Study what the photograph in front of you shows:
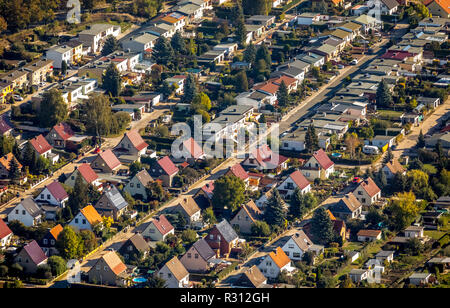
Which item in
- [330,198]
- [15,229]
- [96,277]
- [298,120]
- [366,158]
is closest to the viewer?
[96,277]

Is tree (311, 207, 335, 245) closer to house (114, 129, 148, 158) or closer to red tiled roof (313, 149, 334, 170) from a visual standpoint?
red tiled roof (313, 149, 334, 170)

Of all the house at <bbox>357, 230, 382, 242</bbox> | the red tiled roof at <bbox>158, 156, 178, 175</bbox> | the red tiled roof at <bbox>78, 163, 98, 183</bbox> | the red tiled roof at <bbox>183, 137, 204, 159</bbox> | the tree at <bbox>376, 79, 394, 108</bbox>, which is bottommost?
the tree at <bbox>376, 79, 394, 108</bbox>

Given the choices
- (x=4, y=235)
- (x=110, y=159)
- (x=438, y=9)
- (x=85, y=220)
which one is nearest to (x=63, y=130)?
(x=110, y=159)

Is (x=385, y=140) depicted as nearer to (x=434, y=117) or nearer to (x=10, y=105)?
(x=434, y=117)

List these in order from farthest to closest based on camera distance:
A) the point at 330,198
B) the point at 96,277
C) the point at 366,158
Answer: the point at 366,158, the point at 330,198, the point at 96,277

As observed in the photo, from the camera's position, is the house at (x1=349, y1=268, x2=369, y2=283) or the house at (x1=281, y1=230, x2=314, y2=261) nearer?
the house at (x1=349, y1=268, x2=369, y2=283)

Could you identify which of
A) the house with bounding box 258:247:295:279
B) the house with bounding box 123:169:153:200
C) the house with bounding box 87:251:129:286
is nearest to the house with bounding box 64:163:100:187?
the house with bounding box 123:169:153:200

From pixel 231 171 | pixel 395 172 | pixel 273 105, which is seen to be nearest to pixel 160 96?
pixel 273 105

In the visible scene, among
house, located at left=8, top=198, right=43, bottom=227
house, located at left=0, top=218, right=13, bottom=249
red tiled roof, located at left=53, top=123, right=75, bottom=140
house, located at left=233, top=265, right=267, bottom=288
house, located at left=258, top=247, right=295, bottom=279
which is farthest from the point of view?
red tiled roof, located at left=53, top=123, right=75, bottom=140
